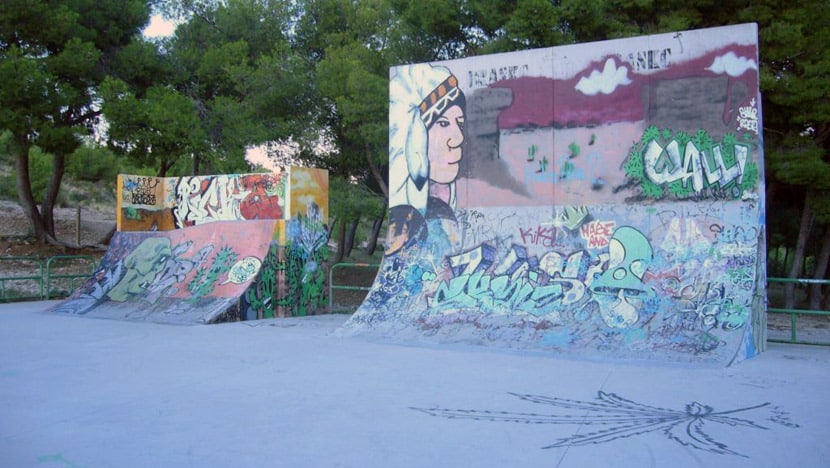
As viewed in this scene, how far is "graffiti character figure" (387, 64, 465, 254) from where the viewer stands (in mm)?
12789

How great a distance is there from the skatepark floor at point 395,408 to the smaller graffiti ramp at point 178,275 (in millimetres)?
3702

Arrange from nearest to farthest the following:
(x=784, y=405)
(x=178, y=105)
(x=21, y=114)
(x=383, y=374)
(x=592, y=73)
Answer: (x=784, y=405), (x=383, y=374), (x=592, y=73), (x=21, y=114), (x=178, y=105)

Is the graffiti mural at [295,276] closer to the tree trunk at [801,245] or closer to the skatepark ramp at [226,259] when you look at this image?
the skatepark ramp at [226,259]

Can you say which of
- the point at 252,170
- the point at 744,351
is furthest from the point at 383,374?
the point at 252,170

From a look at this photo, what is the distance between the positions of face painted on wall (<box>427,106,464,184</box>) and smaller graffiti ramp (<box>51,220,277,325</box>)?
13.4 ft

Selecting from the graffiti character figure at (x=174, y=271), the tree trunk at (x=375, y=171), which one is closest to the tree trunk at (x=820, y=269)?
the tree trunk at (x=375, y=171)

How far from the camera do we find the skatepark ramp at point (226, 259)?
1450 centimetres

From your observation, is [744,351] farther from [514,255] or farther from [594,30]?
[594,30]

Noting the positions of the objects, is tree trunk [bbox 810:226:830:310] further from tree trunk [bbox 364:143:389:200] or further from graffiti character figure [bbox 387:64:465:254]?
tree trunk [bbox 364:143:389:200]

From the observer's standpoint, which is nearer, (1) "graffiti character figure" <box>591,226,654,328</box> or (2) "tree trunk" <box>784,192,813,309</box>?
(1) "graffiti character figure" <box>591,226,654,328</box>

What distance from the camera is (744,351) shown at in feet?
30.8

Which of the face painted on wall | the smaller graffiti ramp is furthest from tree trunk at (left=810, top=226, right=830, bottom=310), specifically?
the smaller graffiti ramp

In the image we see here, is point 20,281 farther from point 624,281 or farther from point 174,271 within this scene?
point 624,281

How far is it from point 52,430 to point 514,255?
770cm
